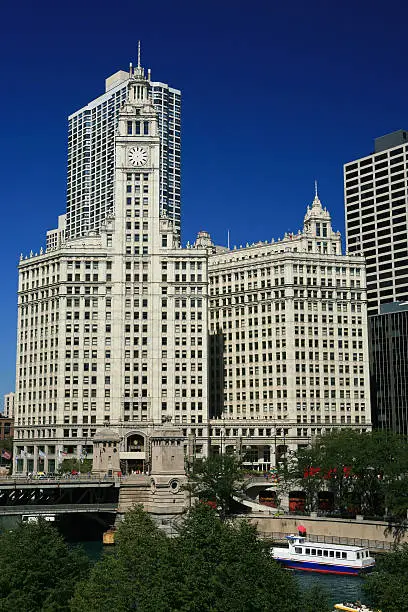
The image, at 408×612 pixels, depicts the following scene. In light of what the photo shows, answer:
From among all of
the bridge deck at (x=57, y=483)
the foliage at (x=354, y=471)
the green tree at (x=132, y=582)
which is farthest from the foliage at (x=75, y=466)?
the green tree at (x=132, y=582)

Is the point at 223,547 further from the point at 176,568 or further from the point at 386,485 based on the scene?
the point at 386,485

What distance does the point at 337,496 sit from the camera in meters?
147

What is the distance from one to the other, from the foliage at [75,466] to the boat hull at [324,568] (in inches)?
2625

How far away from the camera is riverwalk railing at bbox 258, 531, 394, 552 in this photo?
404 feet

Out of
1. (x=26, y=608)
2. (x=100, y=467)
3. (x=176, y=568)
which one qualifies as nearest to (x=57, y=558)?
(x=26, y=608)

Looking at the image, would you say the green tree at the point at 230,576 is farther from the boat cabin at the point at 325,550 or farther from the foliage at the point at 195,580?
the boat cabin at the point at 325,550

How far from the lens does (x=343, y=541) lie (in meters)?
129

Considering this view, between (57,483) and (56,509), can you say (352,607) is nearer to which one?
(56,509)

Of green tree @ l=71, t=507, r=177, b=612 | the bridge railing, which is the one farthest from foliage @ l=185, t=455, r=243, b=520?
green tree @ l=71, t=507, r=177, b=612

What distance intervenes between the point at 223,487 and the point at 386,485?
29224 millimetres

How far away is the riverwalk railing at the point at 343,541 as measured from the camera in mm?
123000

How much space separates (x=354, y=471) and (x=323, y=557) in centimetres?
2359

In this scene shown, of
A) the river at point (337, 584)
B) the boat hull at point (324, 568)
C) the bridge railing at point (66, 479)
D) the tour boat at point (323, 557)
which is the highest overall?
the bridge railing at point (66, 479)

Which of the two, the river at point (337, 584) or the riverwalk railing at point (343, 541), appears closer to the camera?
the river at point (337, 584)
